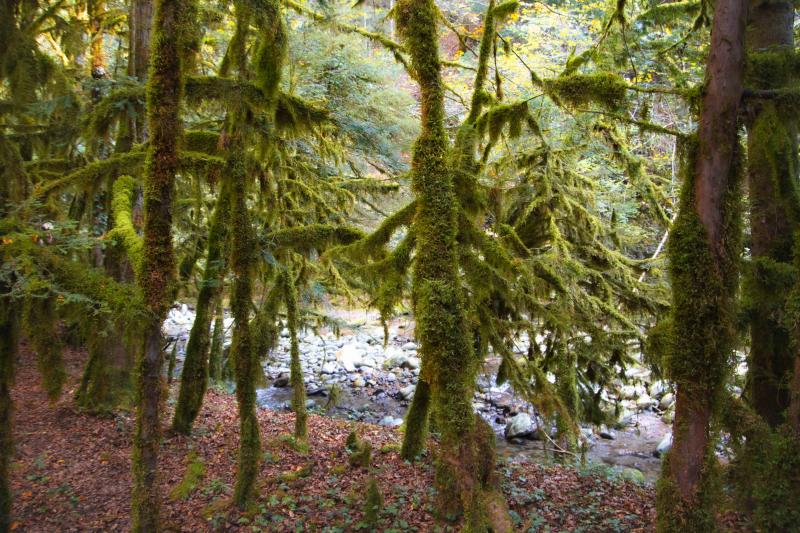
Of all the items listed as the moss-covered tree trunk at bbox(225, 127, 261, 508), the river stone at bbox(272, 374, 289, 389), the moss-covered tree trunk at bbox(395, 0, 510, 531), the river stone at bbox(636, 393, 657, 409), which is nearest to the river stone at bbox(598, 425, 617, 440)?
the river stone at bbox(636, 393, 657, 409)

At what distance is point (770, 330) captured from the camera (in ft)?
17.7

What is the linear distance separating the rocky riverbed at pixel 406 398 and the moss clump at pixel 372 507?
1.85 m

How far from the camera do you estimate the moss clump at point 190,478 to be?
6432 millimetres

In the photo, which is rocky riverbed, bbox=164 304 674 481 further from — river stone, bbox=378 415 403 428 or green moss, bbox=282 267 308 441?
green moss, bbox=282 267 308 441

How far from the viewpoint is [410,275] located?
628 cm

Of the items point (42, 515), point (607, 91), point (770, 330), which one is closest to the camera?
point (607, 91)

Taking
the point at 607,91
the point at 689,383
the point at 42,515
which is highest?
the point at 607,91

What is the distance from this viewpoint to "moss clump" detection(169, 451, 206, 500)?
21.1ft

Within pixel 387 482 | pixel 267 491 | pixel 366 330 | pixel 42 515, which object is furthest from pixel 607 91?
pixel 366 330

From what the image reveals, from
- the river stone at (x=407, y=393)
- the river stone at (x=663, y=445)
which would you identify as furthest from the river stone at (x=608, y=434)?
the river stone at (x=407, y=393)

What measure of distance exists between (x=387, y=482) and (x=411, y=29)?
5925 mm

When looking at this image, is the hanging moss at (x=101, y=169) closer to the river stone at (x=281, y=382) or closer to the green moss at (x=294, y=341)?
the green moss at (x=294, y=341)

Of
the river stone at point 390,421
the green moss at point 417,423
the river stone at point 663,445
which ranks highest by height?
the green moss at point 417,423

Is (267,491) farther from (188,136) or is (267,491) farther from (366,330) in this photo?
(366,330)
